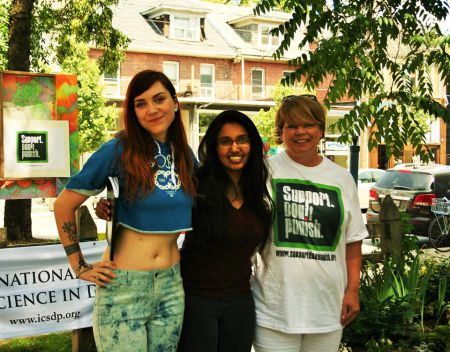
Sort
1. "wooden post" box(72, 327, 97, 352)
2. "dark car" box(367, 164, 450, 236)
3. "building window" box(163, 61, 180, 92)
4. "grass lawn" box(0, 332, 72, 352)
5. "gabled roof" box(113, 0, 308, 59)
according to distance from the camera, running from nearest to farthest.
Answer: "wooden post" box(72, 327, 97, 352) → "grass lawn" box(0, 332, 72, 352) → "dark car" box(367, 164, 450, 236) → "gabled roof" box(113, 0, 308, 59) → "building window" box(163, 61, 180, 92)

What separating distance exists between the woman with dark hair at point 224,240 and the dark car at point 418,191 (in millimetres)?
10553

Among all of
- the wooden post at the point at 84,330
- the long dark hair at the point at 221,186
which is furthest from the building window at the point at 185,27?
the long dark hair at the point at 221,186

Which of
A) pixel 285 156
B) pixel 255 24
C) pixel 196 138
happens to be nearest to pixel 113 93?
pixel 196 138

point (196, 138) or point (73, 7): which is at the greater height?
point (73, 7)

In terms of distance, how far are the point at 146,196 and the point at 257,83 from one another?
3526 cm

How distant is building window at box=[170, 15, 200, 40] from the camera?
118 feet

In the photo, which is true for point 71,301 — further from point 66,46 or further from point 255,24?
point 255,24

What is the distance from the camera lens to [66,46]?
43.3 ft

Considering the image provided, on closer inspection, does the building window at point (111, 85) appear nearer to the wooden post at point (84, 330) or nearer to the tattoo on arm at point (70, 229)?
the wooden post at point (84, 330)

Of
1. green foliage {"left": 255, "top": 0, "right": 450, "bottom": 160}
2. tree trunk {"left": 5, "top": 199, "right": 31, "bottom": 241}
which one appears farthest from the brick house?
green foliage {"left": 255, "top": 0, "right": 450, "bottom": 160}

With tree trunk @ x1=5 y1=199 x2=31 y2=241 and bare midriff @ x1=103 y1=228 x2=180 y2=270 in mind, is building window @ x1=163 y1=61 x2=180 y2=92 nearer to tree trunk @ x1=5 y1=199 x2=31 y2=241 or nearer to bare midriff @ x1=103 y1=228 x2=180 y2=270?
tree trunk @ x1=5 y1=199 x2=31 y2=241

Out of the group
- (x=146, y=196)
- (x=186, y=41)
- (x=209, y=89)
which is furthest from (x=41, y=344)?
(x=186, y=41)

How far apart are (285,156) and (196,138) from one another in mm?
32177

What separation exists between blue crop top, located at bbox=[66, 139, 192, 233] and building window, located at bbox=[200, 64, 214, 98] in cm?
3332
